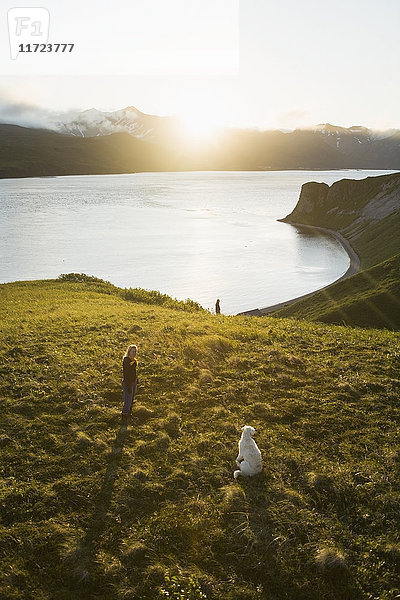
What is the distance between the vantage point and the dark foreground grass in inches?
375

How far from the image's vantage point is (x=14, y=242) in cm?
10269

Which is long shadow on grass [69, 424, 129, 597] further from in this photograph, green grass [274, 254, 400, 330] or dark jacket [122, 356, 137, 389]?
green grass [274, 254, 400, 330]

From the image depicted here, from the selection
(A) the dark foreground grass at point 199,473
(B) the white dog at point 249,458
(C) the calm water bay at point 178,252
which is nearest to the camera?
(A) the dark foreground grass at point 199,473

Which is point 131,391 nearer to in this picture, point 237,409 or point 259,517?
point 237,409

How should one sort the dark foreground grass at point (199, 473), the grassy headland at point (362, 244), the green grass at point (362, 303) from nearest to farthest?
the dark foreground grass at point (199, 473)
the green grass at point (362, 303)
the grassy headland at point (362, 244)

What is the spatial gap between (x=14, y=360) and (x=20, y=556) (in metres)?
11.1

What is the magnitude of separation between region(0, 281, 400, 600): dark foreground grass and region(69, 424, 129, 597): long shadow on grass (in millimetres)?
34

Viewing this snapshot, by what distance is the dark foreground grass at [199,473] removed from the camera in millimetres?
9516

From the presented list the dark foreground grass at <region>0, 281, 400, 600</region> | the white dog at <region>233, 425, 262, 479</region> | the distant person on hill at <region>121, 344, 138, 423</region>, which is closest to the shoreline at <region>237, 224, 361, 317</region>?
the dark foreground grass at <region>0, 281, 400, 600</region>

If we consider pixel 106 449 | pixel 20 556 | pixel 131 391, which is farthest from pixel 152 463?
pixel 20 556

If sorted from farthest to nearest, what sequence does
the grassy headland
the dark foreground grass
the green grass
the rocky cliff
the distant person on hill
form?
1. the rocky cliff
2. the grassy headland
3. the green grass
4. the distant person on hill
5. the dark foreground grass

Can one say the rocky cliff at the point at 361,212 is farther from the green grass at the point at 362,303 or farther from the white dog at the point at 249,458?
the white dog at the point at 249,458

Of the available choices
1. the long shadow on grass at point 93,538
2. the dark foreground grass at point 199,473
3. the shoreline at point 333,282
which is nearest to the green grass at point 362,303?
the shoreline at point 333,282

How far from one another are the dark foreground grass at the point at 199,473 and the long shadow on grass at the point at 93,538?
34 millimetres
